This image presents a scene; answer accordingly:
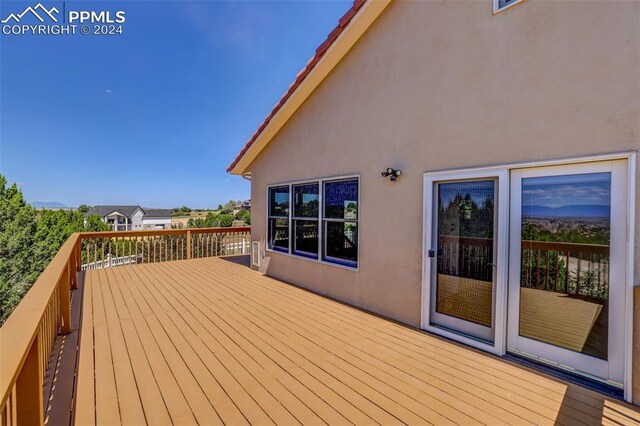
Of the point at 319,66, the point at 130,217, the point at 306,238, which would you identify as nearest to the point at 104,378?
the point at 306,238

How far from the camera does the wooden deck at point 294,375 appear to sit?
209 centimetres

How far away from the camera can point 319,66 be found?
488 cm

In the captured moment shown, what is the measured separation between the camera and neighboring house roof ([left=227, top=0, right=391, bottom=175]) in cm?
413

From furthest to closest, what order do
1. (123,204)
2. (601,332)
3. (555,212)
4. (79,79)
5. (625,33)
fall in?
(123,204)
(79,79)
(555,212)
(601,332)
(625,33)

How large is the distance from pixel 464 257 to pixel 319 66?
12.6 ft

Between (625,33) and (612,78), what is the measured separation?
1.15 feet

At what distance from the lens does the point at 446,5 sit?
11.2 feet

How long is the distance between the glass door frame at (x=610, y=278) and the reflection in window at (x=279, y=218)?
4.30m

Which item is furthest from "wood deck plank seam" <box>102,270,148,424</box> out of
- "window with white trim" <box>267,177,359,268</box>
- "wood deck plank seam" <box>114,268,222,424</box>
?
"window with white trim" <box>267,177,359,268</box>

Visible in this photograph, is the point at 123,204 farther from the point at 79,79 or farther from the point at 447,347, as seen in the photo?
the point at 447,347

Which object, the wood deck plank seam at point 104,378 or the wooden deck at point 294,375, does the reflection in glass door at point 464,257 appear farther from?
the wood deck plank seam at point 104,378

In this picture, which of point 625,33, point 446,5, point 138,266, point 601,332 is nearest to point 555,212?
point 601,332

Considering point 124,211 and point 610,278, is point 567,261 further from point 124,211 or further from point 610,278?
point 124,211

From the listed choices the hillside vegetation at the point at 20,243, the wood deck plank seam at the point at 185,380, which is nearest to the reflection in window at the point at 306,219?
the wood deck plank seam at the point at 185,380
